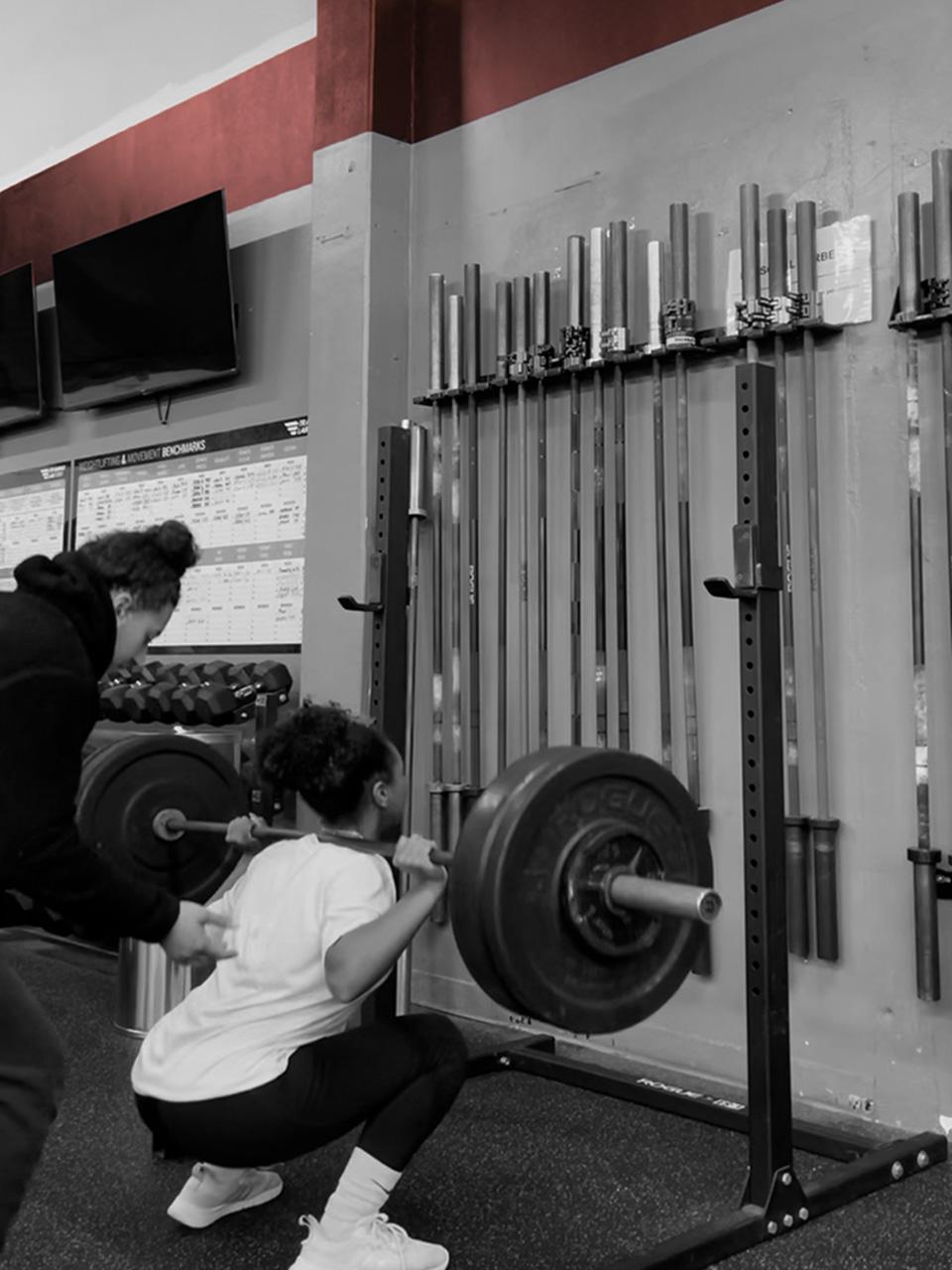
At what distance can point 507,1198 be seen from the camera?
2186 millimetres

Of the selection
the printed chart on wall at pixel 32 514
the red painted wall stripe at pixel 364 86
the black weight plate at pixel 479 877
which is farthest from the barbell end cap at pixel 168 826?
the printed chart on wall at pixel 32 514

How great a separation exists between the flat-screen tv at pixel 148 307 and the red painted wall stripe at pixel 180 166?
0.86 ft

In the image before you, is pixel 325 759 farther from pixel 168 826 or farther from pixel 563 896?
pixel 168 826

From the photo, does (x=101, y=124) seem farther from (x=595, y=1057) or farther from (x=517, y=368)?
(x=595, y=1057)

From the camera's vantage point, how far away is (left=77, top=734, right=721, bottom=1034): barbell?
163 cm

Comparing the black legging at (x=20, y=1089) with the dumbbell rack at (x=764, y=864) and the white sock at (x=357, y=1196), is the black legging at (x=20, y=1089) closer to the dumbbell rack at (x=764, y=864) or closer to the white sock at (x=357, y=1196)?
the white sock at (x=357, y=1196)

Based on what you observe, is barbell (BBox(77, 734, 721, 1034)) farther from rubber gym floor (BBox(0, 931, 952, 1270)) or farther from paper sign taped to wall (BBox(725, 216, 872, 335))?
paper sign taped to wall (BBox(725, 216, 872, 335))

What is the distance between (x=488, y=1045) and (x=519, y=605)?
3.75 feet

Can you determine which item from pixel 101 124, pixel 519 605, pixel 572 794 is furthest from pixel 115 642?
pixel 101 124

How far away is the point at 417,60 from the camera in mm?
3664

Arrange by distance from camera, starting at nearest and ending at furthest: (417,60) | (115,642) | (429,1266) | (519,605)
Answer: (115,642) → (429,1266) → (519,605) → (417,60)

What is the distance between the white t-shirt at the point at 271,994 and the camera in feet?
5.92

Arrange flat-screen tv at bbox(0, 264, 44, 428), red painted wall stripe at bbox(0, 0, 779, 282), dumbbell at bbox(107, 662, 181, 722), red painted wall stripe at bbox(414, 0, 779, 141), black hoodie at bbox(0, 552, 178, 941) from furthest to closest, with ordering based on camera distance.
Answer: flat-screen tv at bbox(0, 264, 44, 428) → dumbbell at bbox(107, 662, 181, 722) → red painted wall stripe at bbox(0, 0, 779, 282) → red painted wall stripe at bbox(414, 0, 779, 141) → black hoodie at bbox(0, 552, 178, 941)

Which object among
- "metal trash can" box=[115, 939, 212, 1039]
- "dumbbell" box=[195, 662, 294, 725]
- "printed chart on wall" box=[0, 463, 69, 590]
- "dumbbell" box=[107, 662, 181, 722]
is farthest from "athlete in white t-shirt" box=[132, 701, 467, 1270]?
"printed chart on wall" box=[0, 463, 69, 590]
